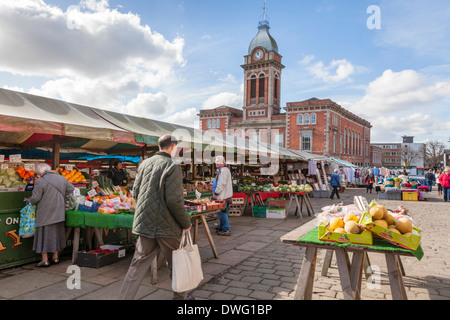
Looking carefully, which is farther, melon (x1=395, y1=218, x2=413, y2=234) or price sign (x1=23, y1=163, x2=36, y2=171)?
price sign (x1=23, y1=163, x2=36, y2=171)

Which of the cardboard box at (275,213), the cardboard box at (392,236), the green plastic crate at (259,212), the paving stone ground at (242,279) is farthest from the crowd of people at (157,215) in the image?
the green plastic crate at (259,212)

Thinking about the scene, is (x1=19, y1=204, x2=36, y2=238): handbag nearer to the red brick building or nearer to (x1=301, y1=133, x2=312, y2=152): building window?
the red brick building

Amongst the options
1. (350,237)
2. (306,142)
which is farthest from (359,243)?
(306,142)

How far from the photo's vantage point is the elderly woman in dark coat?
472 cm

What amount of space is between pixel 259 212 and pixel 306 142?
117 ft

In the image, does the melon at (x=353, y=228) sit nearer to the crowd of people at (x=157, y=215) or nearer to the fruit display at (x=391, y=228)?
the fruit display at (x=391, y=228)

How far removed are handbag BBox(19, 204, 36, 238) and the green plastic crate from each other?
6770 millimetres

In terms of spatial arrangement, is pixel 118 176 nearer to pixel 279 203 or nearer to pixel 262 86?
pixel 279 203

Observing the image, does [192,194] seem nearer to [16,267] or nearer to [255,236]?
[255,236]

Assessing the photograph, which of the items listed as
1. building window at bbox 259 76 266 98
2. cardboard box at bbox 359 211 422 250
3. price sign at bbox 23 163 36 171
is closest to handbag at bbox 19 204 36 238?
price sign at bbox 23 163 36 171

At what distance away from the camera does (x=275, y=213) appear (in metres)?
9.99

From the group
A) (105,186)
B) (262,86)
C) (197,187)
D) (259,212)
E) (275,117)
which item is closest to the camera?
(105,186)

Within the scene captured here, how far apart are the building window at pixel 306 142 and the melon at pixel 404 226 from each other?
4197 cm
